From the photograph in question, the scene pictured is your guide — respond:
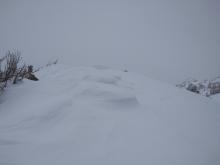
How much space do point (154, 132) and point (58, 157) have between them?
1.22m

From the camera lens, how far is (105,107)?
2.33 m

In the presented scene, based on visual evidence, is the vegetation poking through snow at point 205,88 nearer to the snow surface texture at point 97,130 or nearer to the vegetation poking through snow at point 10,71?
the snow surface texture at point 97,130

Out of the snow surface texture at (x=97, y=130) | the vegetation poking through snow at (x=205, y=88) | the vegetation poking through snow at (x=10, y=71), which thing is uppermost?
the vegetation poking through snow at (x=10, y=71)

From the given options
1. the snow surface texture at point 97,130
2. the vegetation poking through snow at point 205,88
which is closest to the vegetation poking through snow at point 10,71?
the snow surface texture at point 97,130

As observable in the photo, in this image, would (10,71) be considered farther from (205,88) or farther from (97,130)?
(205,88)

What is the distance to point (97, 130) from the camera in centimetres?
181

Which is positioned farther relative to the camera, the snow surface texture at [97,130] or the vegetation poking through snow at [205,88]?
the vegetation poking through snow at [205,88]

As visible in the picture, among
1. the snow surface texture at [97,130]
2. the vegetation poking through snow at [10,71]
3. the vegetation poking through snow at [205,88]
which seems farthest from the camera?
the vegetation poking through snow at [205,88]

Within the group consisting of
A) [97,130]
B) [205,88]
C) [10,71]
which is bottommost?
[205,88]

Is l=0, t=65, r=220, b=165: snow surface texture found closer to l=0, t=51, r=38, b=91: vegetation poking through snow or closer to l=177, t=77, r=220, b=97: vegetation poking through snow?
l=0, t=51, r=38, b=91: vegetation poking through snow

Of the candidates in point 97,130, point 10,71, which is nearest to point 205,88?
point 97,130

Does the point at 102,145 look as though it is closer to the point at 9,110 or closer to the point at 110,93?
the point at 110,93

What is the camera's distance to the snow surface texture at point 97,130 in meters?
1.44

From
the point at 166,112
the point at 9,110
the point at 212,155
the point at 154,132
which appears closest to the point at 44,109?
the point at 9,110
